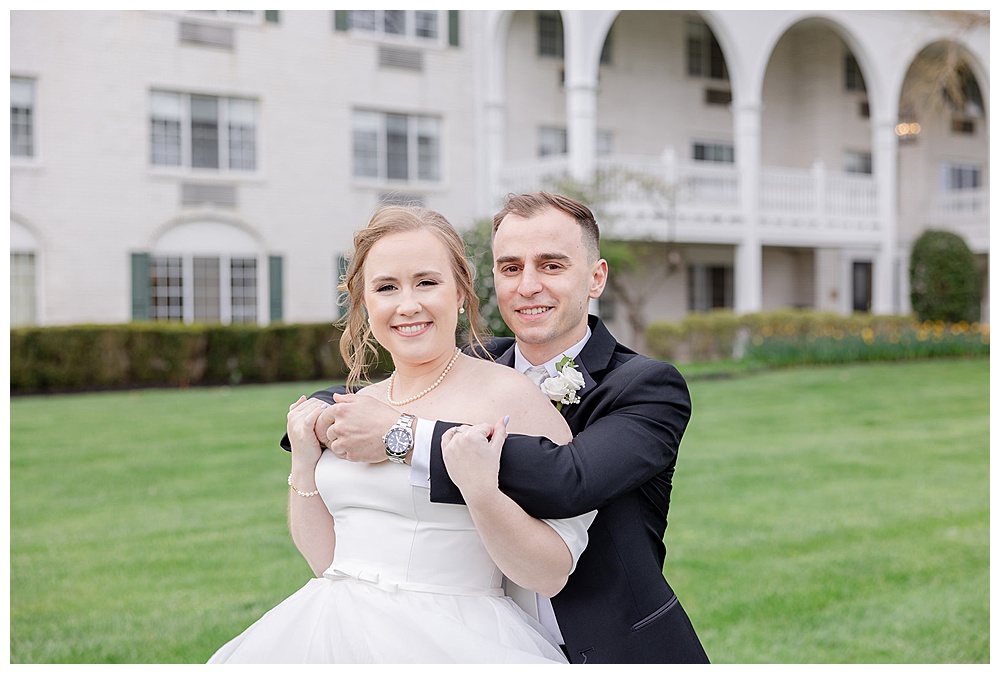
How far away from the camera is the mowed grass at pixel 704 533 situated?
18.0 feet

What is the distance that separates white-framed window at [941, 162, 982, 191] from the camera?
2830 centimetres

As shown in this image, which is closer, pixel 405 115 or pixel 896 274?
pixel 405 115

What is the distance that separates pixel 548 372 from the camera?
2.60 meters

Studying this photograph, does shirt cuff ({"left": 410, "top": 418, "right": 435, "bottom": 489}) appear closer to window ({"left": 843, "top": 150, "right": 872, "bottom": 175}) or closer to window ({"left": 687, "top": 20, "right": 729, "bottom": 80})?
window ({"left": 687, "top": 20, "right": 729, "bottom": 80})

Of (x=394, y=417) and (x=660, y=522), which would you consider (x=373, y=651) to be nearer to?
(x=394, y=417)

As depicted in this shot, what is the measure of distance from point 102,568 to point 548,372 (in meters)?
5.04

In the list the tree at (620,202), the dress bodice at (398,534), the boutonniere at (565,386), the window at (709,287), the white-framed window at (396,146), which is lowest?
the dress bodice at (398,534)

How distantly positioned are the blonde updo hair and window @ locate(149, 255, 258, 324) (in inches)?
664

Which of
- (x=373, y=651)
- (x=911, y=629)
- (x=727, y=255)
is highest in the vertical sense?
(x=727, y=255)

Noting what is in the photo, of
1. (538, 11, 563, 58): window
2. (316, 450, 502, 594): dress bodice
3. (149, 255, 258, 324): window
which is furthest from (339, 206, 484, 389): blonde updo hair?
(538, 11, 563, 58): window

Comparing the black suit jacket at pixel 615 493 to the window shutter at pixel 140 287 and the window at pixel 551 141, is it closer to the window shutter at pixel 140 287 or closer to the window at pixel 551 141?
the window shutter at pixel 140 287

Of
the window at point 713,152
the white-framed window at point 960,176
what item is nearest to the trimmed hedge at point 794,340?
the window at point 713,152

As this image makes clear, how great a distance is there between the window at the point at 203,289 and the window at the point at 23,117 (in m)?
2.78

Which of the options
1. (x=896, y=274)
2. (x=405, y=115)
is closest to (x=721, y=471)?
(x=405, y=115)
